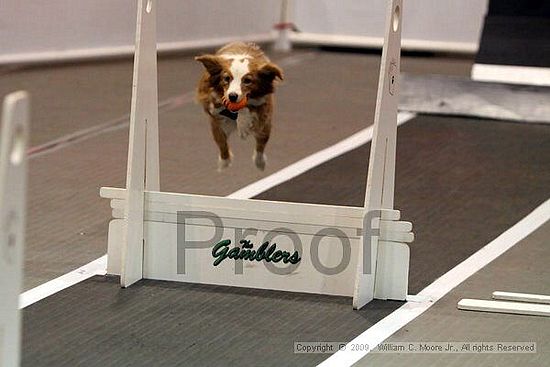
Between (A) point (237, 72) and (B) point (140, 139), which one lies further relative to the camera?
(B) point (140, 139)

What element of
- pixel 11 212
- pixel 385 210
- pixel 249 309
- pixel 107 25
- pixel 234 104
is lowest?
pixel 249 309

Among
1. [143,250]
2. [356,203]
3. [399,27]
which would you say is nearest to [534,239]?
[356,203]

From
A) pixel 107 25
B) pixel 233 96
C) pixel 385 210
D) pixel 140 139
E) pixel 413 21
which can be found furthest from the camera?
pixel 413 21

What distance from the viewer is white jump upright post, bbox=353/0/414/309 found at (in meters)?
2.90

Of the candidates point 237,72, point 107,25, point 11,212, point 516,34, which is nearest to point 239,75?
point 237,72

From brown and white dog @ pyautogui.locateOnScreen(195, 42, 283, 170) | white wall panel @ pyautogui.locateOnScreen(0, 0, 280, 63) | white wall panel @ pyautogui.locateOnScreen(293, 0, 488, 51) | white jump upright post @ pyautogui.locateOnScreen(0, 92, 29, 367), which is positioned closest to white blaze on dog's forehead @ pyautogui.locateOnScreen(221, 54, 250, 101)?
brown and white dog @ pyautogui.locateOnScreen(195, 42, 283, 170)

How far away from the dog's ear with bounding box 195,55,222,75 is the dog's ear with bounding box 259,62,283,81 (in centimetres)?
11

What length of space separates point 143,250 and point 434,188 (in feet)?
5.19

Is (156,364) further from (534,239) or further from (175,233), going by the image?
(534,239)

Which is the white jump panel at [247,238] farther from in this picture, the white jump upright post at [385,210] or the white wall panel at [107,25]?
the white wall panel at [107,25]

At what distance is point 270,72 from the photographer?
2918 millimetres

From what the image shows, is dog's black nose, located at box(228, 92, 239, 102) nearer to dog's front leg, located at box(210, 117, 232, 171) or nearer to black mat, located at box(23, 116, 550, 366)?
dog's front leg, located at box(210, 117, 232, 171)

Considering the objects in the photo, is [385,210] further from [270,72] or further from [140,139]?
[140,139]

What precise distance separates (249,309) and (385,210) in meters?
0.44
